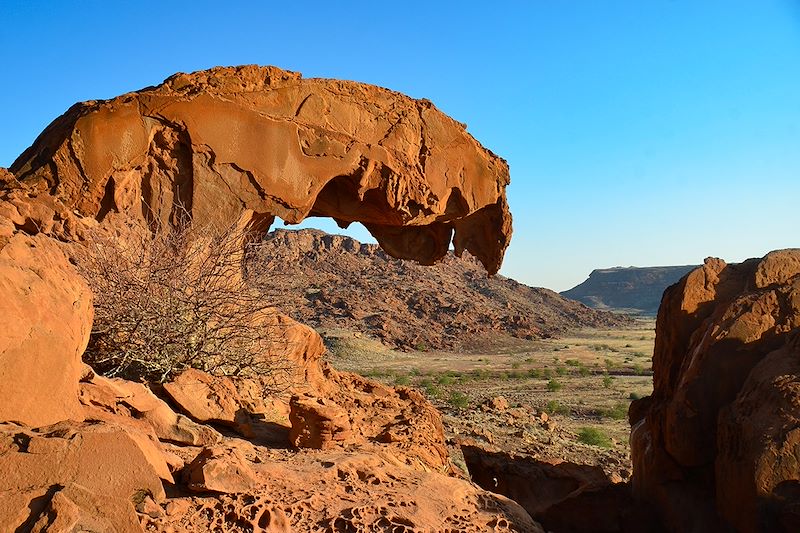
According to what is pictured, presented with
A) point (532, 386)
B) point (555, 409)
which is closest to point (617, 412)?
point (555, 409)

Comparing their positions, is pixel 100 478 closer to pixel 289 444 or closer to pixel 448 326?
pixel 289 444

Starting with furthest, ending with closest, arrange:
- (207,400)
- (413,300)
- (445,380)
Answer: (413,300), (445,380), (207,400)

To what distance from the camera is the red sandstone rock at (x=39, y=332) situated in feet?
12.5

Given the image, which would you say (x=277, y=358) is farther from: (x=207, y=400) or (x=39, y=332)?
(x=39, y=332)

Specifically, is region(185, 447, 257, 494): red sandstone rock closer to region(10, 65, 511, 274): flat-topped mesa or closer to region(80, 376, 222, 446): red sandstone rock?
region(80, 376, 222, 446): red sandstone rock

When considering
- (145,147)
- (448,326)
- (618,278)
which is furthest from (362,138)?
(618,278)

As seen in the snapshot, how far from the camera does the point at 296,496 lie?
4.33m

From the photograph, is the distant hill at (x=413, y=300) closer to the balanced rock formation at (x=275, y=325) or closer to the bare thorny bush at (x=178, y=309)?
the balanced rock formation at (x=275, y=325)

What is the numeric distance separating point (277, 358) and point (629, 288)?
10157cm

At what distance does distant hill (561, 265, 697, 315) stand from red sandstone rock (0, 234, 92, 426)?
9423 cm

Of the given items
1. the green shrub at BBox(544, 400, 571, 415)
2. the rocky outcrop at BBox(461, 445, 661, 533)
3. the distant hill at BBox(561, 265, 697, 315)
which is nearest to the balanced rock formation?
the rocky outcrop at BBox(461, 445, 661, 533)

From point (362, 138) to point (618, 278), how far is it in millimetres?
104399

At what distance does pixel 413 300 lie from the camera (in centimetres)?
3941

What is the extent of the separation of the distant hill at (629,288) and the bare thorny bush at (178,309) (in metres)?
90.7
